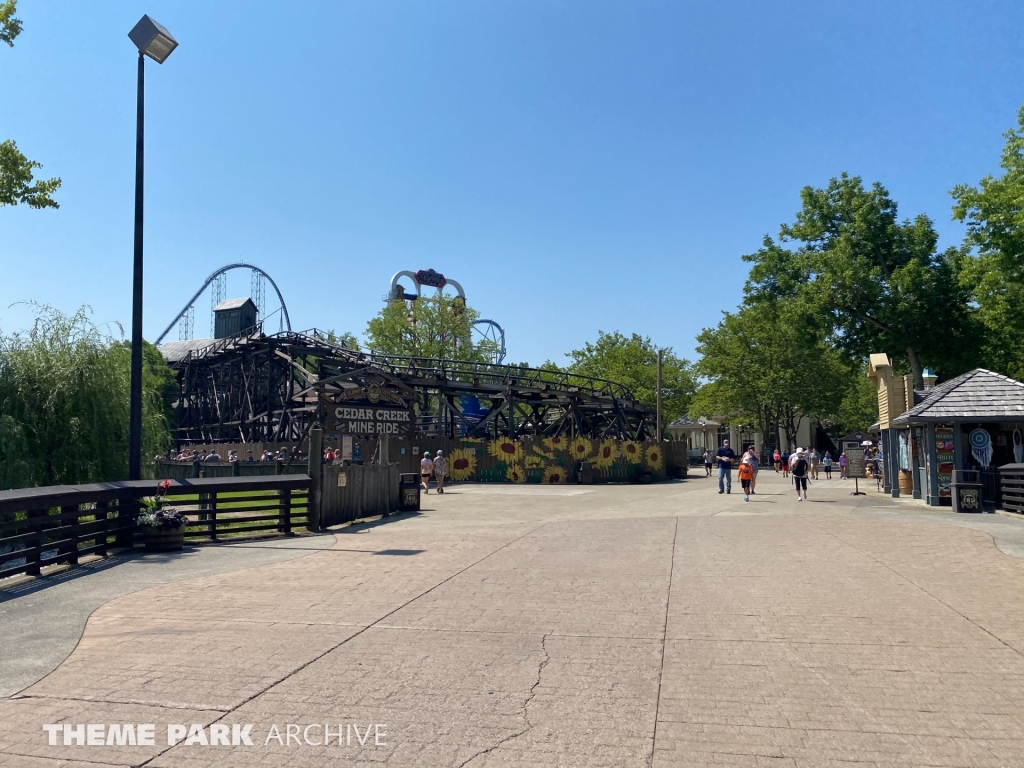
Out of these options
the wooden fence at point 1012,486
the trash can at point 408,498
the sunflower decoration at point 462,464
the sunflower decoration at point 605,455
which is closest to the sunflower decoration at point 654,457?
the sunflower decoration at point 605,455

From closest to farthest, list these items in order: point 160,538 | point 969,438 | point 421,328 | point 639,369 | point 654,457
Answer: point 160,538
point 969,438
point 654,457
point 421,328
point 639,369

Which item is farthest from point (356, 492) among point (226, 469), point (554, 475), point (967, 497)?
point (554, 475)

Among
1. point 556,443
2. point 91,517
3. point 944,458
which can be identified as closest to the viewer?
point 91,517

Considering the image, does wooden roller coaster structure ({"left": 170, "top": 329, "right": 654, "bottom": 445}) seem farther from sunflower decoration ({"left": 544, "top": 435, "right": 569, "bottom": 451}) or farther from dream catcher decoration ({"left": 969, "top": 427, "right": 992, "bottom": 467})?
dream catcher decoration ({"left": 969, "top": 427, "right": 992, "bottom": 467})

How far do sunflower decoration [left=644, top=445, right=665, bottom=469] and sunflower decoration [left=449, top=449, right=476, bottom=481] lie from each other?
31.0 feet

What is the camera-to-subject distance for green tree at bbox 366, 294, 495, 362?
5550 centimetres

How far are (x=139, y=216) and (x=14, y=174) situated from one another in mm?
3021

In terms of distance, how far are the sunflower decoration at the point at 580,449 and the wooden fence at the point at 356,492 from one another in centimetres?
1632

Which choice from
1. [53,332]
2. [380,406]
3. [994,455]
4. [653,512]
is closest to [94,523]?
[53,332]

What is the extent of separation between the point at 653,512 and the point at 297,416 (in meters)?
25.7

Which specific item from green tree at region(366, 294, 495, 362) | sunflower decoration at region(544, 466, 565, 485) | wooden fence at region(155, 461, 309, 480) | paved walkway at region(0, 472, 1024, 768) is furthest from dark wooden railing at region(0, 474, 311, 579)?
green tree at region(366, 294, 495, 362)

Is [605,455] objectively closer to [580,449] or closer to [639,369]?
[580,449]

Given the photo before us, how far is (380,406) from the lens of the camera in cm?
3027

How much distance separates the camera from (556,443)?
35812mm
